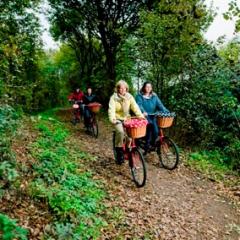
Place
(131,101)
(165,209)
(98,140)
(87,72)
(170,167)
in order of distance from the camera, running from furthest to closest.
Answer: (87,72) → (98,140) → (170,167) → (131,101) → (165,209)

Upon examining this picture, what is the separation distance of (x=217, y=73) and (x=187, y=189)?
6.05 meters

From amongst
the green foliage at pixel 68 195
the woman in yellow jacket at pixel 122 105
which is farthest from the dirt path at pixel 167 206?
the woman in yellow jacket at pixel 122 105

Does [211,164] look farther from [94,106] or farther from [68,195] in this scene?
[68,195]

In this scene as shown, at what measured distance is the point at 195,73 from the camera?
13.8 metres

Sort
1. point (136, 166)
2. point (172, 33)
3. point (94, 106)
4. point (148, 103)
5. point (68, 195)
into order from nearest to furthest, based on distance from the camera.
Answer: point (68, 195), point (136, 166), point (148, 103), point (172, 33), point (94, 106)

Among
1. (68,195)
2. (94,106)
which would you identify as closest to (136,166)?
(68,195)

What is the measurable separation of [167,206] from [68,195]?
7.36 ft

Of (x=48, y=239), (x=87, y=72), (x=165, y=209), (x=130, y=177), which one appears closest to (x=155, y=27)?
(x=130, y=177)

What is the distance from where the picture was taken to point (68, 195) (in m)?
6.53

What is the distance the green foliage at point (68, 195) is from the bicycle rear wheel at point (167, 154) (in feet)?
7.10

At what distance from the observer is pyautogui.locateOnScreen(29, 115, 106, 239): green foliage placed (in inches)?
222

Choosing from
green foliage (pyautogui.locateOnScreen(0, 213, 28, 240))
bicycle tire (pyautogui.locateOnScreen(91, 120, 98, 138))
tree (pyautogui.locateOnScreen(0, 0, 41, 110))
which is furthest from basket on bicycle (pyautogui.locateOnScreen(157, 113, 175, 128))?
bicycle tire (pyautogui.locateOnScreen(91, 120, 98, 138))

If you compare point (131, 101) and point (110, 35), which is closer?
point (131, 101)

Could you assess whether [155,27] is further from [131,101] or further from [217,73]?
[131,101]
